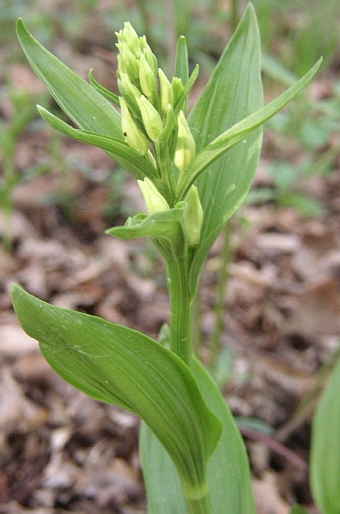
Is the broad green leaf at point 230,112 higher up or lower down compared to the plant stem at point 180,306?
higher up

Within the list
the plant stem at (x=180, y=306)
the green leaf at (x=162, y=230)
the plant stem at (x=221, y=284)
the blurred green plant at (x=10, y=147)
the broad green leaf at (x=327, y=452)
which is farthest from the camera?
the blurred green plant at (x=10, y=147)

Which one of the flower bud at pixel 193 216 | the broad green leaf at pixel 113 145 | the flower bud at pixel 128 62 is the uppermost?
the flower bud at pixel 128 62

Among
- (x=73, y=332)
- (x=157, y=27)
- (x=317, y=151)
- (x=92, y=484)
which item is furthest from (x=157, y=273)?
(x=157, y=27)

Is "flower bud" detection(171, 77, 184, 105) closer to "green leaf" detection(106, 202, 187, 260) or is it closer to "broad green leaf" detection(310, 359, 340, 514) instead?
"green leaf" detection(106, 202, 187, 260)

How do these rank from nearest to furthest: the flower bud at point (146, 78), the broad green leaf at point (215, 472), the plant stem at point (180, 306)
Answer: the flower bud at point (146, 78) → the plant stem at point (180, 306) → the broad green leaf at point (215, 472)

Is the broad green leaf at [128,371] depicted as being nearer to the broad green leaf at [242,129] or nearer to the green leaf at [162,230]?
the green leaf at [162,230]

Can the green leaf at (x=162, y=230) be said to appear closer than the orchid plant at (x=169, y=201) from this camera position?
Yes

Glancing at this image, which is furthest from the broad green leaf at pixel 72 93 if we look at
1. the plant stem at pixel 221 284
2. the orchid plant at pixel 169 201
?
the plant stem at pixel 221 284
